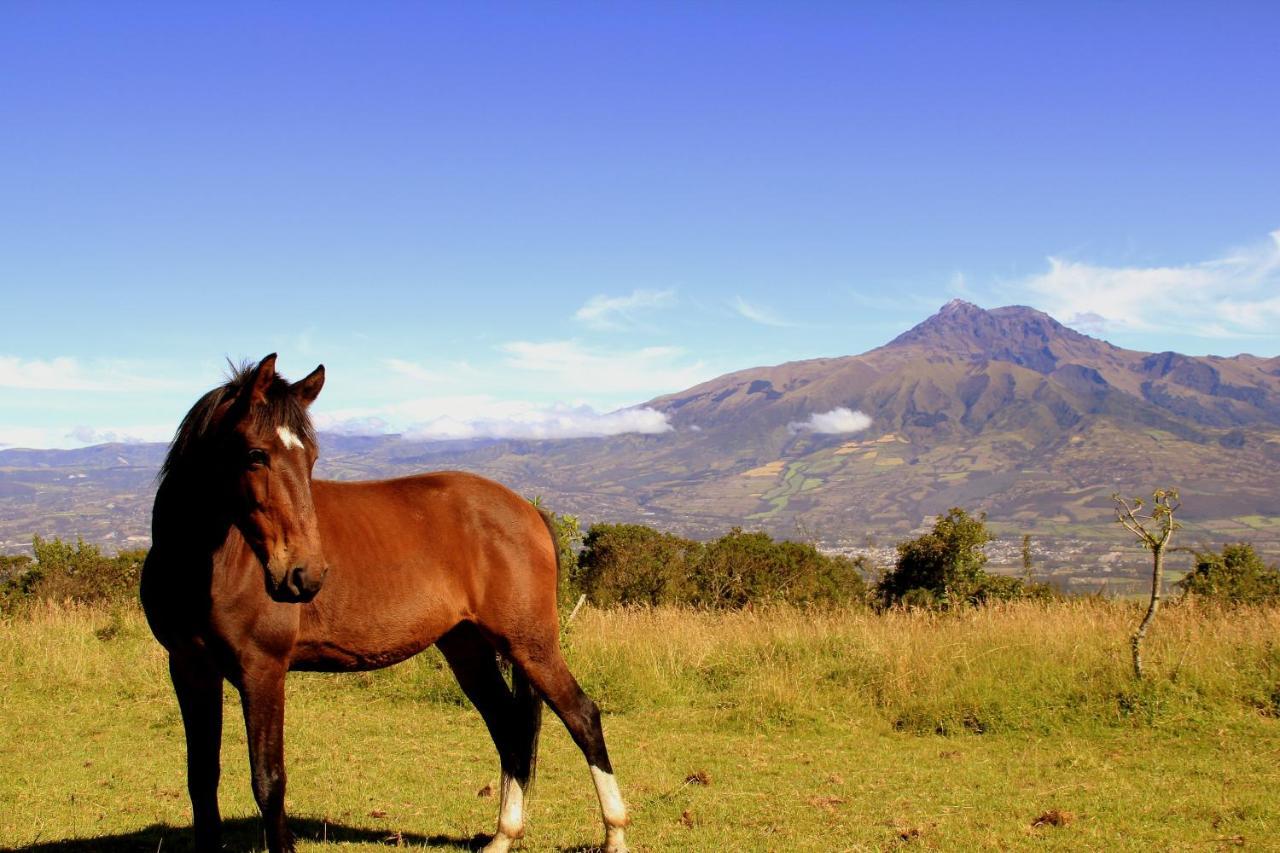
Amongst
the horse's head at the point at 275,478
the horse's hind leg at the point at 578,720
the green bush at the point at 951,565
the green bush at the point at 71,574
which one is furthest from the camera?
the green bush at the point at 951,565

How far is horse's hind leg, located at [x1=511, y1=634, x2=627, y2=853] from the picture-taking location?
516cm

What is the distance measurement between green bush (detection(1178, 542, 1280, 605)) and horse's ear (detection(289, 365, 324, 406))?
14203 millimetres

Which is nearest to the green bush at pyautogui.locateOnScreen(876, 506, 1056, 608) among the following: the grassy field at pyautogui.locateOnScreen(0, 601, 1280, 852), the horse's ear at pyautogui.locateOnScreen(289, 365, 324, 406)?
the grassy field at pyautogui.locateOnScreen(0, 601, 1280, 852)

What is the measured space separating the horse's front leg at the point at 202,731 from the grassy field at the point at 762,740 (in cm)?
95

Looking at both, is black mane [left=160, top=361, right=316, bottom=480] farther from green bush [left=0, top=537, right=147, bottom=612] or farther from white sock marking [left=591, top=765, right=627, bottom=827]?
green bush [left=0, top=537, right=147, bottom=612]

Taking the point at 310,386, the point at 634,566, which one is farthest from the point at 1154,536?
the point at 634,566

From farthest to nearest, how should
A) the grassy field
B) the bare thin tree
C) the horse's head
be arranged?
the bare thin tree
the grassy field
the horse's head

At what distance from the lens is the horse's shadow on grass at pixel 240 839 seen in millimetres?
5465

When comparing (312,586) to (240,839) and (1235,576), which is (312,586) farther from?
(1235,576)

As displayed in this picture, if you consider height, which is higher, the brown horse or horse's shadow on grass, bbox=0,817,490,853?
the brown horse

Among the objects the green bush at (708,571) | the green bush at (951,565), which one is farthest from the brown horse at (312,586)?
the green bush at (951,565)

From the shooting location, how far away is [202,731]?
15.0 ft

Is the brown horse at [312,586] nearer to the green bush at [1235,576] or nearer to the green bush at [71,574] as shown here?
the green bush at [1235,576]

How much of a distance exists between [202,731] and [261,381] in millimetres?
1925
